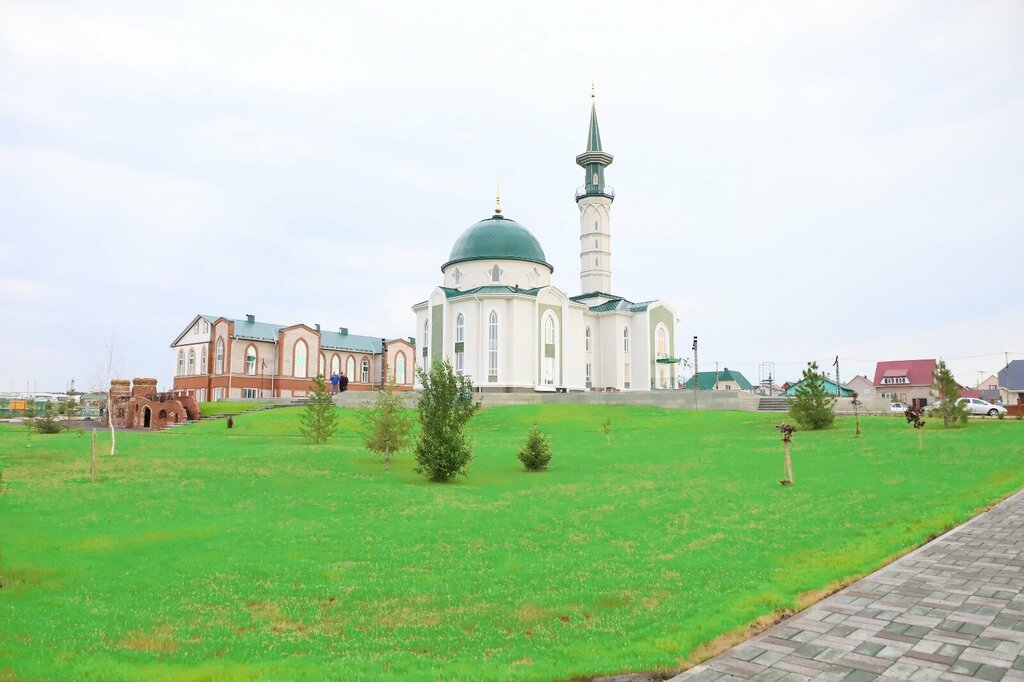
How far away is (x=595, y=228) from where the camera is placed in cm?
6225

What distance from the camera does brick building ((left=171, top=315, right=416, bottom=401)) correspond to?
6034 cm

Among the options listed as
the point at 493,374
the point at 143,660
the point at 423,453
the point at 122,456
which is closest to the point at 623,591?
the point at 143,660

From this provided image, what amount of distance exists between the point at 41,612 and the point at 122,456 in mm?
16132

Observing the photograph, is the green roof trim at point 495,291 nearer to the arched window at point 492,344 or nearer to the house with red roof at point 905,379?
the arched window at point 492,344

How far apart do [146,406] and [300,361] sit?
19710 mm

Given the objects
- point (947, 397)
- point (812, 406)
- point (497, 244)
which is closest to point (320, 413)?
point (812, 406)

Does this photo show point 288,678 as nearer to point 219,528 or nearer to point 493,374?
point 219,528

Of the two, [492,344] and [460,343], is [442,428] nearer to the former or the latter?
[492,344]

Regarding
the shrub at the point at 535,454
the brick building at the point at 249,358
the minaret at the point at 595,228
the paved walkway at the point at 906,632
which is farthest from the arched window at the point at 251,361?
the paved walkway at the point at 906,632

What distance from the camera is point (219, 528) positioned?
35.1 ft

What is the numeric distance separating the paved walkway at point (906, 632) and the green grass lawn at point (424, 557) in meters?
0.44

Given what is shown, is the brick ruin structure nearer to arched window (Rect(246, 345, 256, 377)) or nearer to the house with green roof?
arched window (Rect(246, 345, 256, 377))

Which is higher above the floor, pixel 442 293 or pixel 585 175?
pixel 585 175

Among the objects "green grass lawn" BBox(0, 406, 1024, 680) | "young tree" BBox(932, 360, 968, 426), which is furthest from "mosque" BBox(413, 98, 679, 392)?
"green grass lawn" BBox(0, 406, 1024, 680)
